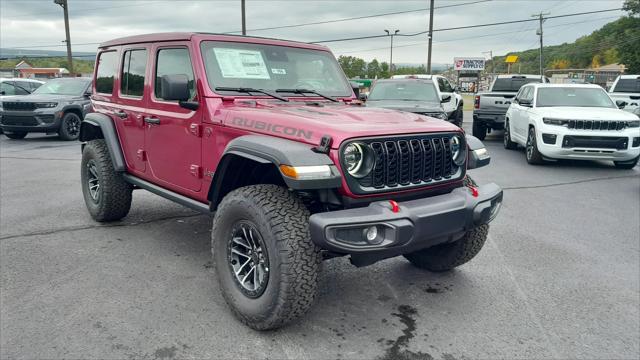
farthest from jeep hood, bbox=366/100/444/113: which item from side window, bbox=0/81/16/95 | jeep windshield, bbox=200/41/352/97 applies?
side window, bbox=0/81/16/95

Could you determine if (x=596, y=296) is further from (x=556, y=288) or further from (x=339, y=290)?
(x=339, y=290)

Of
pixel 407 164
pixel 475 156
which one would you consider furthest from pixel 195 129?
pixel 475 156

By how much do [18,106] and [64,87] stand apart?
1377mm

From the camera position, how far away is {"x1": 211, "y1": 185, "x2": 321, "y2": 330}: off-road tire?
2918mm

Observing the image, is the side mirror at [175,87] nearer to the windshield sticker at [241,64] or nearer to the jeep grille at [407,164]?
the windshield sticker at [241,64]

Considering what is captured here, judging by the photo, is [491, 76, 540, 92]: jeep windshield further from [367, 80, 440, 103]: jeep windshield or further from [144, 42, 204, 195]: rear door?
[144, 42, 204, 195]: rear door

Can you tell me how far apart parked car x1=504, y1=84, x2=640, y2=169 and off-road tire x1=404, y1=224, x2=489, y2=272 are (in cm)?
612

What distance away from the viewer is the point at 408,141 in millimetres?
3248

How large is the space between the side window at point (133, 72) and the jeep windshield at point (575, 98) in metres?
8.24

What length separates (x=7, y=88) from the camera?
52.1 feet

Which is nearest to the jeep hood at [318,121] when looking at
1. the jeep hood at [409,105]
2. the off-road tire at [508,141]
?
the jeep hood at [409,105]

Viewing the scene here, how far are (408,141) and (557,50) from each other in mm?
125065

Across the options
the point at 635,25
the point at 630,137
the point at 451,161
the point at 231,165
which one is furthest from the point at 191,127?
the point at 635,25

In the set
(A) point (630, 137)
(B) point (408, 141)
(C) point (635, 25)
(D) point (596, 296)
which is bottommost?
(D) point (596, 296)
